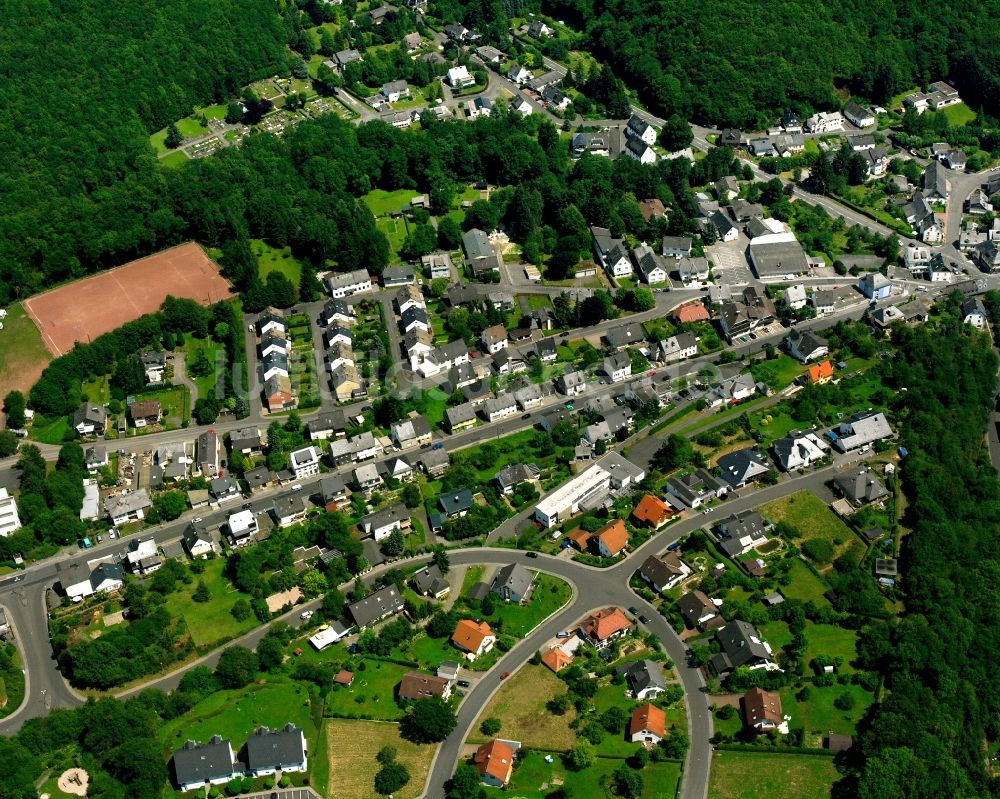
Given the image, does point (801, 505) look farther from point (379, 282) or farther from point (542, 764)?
point (379, 282)

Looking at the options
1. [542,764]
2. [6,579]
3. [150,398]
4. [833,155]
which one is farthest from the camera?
[833,155]

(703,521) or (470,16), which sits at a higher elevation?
(470,16)

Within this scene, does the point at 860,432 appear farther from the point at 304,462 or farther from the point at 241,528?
the point at 241,528

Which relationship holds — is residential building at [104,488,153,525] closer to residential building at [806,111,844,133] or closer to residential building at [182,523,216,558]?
residential building at [182,523,216,558]

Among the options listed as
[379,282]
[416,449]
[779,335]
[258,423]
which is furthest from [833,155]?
[258,423]

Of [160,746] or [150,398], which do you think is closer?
[160,746]

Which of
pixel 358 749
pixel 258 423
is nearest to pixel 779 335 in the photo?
pixel 258 423

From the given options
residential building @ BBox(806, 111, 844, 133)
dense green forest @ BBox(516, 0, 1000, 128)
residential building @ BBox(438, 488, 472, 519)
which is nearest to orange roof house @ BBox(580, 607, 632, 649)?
residential building @ BBox(438, 488, 472, 519)

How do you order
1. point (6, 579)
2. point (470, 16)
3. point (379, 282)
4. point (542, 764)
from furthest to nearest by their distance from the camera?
1. point (470, 16)
2. point (379, 282)
3. point (6, 579)
4. point (542, 764)
